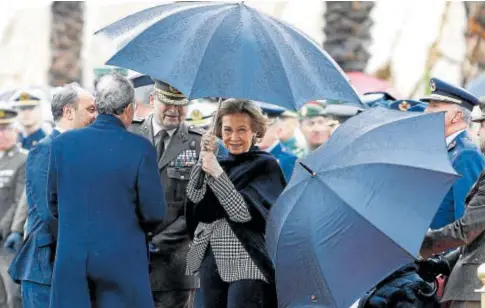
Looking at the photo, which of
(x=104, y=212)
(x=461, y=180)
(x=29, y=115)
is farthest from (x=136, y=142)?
(x=29, y=115)

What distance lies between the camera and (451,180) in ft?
27.4

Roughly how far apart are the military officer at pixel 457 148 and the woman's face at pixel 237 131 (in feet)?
4.44

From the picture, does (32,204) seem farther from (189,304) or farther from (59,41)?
(59,41)

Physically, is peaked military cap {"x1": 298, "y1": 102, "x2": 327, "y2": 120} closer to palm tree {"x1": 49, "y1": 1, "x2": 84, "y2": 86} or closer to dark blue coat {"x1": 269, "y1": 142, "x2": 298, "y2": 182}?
dark blue coat {"x1": 269, "y1": 142, "x2": 298, "y2": 182}

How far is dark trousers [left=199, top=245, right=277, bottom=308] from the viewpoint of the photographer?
386 inches

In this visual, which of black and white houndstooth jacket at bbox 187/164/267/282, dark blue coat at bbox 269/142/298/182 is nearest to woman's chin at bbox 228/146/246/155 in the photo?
black and white houndstooth jacket at bbox 187/164/267/282

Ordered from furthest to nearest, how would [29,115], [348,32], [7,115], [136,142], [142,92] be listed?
[348,32], [29,115], [7,115], [142,92], [136,142]

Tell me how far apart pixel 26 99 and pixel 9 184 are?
2.77 meters

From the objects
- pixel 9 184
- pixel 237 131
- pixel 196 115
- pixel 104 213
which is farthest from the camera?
pixel 196 115

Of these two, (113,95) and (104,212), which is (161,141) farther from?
(104,212)

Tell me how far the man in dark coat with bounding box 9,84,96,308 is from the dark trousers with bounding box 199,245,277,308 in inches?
42.3

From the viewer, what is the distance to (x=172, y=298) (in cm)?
1062

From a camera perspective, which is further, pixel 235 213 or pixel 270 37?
pixel 235 213

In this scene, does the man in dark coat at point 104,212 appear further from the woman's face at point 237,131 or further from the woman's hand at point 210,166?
the woman's face at point 237,131
